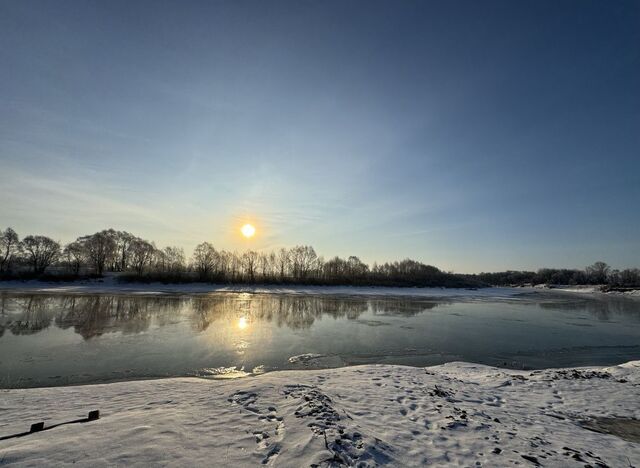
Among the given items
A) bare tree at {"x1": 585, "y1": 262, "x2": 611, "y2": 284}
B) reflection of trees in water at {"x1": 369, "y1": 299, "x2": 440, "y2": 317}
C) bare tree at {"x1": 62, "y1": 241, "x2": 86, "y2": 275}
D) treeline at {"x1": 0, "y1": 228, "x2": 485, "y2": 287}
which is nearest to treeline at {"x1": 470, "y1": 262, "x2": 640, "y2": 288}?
bare tree at {"x1": 585, "y1": 262, "x2": 611, "y2": 284}

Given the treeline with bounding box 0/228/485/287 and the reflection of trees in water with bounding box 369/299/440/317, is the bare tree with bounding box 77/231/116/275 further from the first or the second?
the reflection of trees in water with bounding box 369/299/440/317

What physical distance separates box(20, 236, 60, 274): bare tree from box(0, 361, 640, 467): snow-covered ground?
85906mm

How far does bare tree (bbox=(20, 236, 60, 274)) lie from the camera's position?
237 ft

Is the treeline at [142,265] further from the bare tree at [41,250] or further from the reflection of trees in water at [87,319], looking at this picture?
the reflection of trees in water at [87,319]

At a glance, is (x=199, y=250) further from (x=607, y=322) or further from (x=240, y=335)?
(x=607, y=322)

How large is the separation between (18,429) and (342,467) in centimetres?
631

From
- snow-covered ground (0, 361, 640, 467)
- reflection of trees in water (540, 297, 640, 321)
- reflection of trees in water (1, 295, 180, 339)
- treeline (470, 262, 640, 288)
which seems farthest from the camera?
treeline (470, 262, 640, 288)

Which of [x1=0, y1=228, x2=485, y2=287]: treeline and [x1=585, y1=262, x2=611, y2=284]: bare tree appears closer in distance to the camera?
[x1=0, y1=228, x2=485, y2=287]: treeline

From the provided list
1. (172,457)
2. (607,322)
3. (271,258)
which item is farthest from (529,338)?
(271,258)

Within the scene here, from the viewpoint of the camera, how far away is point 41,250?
242 feet

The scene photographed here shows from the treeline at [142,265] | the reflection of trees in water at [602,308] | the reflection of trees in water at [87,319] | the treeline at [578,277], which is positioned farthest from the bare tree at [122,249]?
the treeline at [578,277]

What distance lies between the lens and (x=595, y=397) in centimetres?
963

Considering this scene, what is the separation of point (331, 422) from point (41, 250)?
94.3 m

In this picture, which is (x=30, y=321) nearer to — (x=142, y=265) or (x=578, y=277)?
(x=142, y=265)
